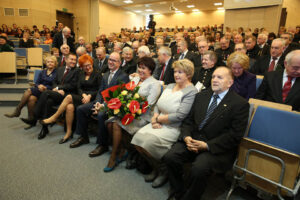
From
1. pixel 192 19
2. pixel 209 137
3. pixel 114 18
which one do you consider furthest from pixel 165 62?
pixel 192 19

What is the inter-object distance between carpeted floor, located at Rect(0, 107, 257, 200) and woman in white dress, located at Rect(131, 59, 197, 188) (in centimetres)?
23

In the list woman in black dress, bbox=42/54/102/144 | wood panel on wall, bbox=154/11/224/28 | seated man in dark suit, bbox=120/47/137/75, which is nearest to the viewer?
woman in black dress, bbox=42/54/102/144

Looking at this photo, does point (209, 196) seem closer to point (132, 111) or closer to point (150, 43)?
point (132, 111)

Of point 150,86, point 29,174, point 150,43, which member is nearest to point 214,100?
point 150,86

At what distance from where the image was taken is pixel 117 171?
2328 millimetres

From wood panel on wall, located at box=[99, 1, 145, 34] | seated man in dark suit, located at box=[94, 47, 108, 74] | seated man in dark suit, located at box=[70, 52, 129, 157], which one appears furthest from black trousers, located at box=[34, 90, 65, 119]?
wood panel on wall, located at box=[99, 1, 145, 34]

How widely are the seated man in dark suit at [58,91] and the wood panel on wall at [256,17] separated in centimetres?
910

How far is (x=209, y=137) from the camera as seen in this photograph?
1.82m

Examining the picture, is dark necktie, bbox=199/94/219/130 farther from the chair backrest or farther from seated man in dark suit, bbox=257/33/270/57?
seated man in dark suit, bbox=257/33/270/57

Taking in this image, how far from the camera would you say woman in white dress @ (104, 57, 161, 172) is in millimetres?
2342

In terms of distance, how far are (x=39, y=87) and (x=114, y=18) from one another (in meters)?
14.9

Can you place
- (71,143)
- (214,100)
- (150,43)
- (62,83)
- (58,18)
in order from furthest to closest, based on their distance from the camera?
(58,18) → (150,43) → (62,83) → (71,143) → (214,100)

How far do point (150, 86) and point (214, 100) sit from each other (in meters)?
0.82

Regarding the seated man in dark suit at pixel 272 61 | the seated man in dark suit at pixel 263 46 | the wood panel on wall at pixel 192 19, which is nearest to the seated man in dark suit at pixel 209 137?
the seated man in dark suit at pixel 272 61
